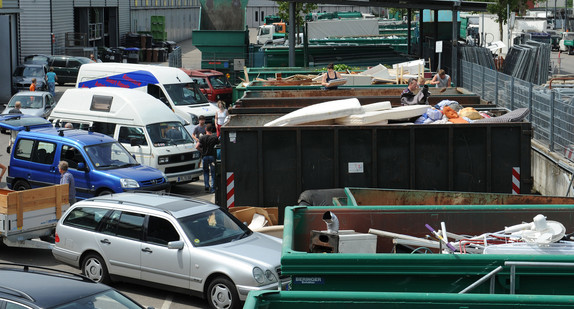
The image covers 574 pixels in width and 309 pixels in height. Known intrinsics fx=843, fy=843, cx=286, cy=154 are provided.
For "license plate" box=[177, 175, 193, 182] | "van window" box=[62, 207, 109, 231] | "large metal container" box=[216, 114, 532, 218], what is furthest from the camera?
"license plate" box=[177, 175, 193, 182]

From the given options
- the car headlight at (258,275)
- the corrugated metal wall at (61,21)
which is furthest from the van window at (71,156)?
the corrugated metal wall at (61,21)

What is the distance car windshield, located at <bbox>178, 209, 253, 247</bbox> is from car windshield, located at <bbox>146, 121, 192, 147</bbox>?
7.91 metres

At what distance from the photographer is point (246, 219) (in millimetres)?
12562

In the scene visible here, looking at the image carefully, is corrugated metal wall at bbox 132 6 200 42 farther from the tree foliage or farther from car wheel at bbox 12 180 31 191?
car wheel at bbox 12 180 31 191

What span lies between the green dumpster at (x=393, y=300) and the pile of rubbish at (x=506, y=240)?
1873 mm

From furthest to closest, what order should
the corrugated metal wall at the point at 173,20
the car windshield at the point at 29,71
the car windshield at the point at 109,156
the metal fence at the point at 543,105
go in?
the corrugated metal wall at the point at 173,20
the car windshield at the point at 29,71
the car windshield at the point at 109,156
the metal fence at the point at 543,105

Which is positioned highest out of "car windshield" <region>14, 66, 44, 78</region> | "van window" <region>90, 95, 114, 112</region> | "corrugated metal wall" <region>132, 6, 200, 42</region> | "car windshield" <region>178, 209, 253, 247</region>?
"corrugated metal wall" <region>132, 6, 200, 42</region>

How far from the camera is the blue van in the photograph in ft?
55.8

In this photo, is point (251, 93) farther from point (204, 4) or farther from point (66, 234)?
point (204, 4)

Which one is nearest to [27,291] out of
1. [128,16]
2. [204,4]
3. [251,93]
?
[251,93]

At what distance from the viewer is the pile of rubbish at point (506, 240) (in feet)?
22.7

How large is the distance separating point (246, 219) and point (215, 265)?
68.6 inches

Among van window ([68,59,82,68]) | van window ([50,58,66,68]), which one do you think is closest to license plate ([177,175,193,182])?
van window ([68,59,82,68])

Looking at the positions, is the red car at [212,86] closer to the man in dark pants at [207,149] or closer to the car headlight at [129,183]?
the man in dark pants at [207,149]
